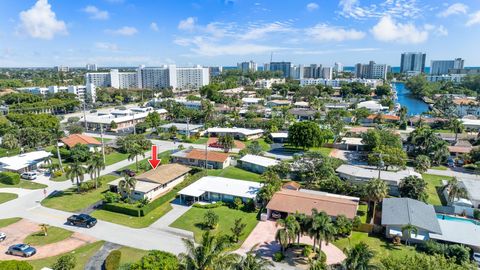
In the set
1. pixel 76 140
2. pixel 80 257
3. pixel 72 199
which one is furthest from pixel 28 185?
pixel 80 257

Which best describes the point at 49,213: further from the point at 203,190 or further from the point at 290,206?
the point at 290,206

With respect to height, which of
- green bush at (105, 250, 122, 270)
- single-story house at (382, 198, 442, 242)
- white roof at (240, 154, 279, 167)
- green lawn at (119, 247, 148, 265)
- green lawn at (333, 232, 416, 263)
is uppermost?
white roof at (240, 154, 279, 167)

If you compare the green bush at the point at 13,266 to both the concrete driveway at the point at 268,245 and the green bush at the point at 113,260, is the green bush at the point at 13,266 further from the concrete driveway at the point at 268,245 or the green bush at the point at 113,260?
the concrete driveway at the point at 268,245

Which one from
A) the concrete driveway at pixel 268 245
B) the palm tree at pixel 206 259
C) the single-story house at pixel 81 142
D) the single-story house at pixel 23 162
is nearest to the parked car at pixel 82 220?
the concrete driveway at pixel 268 245

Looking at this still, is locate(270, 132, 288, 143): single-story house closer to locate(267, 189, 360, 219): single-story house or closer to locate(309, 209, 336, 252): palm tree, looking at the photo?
locate(267, 189, 360, 219): single-story house

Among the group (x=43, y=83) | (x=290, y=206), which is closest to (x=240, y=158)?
(x=290, y=206)

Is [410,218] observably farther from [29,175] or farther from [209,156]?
[29,175]

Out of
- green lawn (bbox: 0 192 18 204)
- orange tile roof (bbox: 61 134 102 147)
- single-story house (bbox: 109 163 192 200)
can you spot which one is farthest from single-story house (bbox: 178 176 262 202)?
orange tile roof (bbox: 61 134 102 147)
